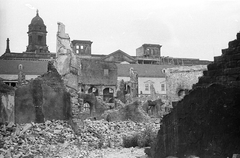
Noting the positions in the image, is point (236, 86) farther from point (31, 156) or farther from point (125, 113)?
point (125, 113)

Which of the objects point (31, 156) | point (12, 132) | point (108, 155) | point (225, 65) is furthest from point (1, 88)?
point (225, 65)

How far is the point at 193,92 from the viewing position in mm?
7629

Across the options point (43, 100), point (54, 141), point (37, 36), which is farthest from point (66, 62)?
point (37, 36)

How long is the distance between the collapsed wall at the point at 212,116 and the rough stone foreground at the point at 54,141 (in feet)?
12.7

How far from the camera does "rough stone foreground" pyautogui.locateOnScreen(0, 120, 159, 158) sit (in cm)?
1048

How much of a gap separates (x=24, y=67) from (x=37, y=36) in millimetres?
10895

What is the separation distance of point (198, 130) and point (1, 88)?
295 inches

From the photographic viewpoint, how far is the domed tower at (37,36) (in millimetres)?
46750

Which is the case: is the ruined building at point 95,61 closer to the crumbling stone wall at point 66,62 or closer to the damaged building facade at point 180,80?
the damaged building facade at point 180,80

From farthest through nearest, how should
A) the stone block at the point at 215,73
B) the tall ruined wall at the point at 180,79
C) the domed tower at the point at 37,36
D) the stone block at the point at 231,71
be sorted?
the domed tower at the point at 37,36
the tall ruined wall at the point at 180,79
the stone block at the point at 215,73
the stone block at the point at 231,71

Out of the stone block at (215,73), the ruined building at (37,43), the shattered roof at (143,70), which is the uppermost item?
the ruined building at (37,43)

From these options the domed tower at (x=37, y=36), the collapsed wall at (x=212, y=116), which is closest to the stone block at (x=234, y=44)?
the collapsed wall at (x=212, y=116)

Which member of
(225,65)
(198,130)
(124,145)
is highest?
(225,65)

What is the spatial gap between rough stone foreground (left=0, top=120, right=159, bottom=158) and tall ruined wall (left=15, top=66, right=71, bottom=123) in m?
0.39
